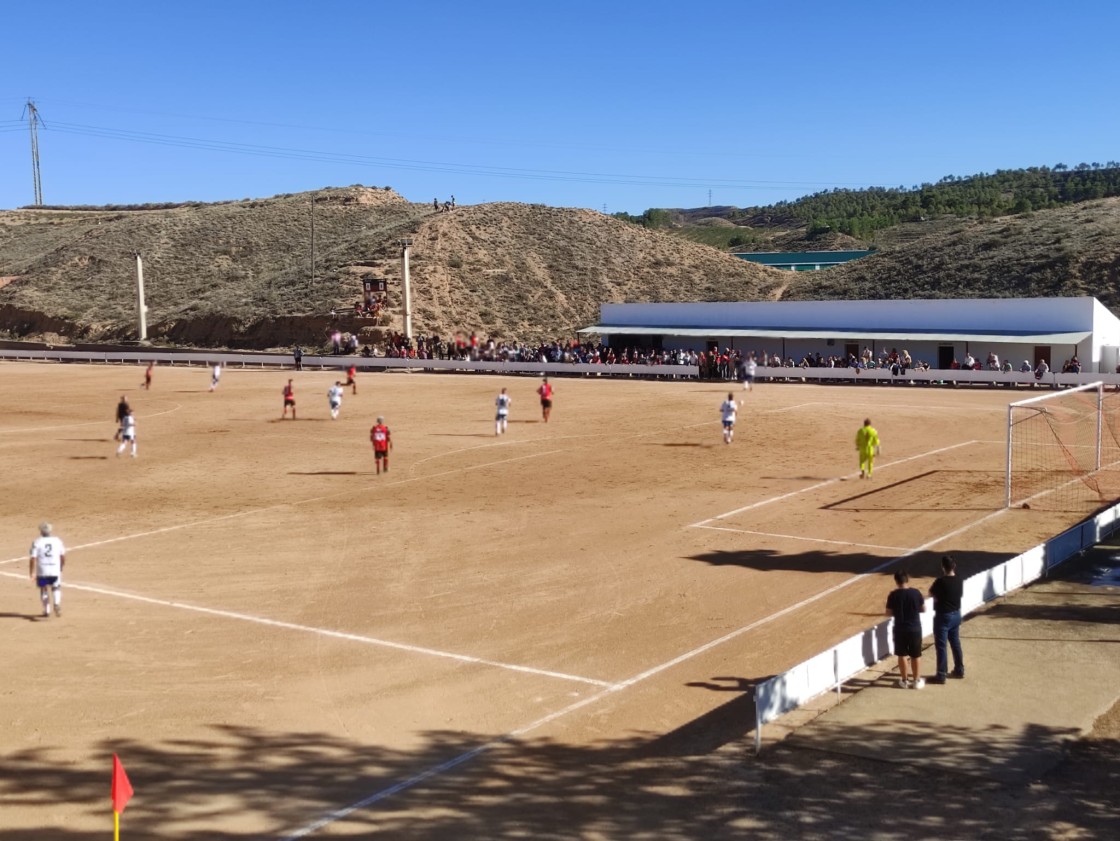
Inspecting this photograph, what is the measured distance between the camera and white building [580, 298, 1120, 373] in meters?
51.9

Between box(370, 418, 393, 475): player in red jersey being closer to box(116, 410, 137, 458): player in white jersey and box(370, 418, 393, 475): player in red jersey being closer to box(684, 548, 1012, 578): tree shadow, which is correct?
box(116, 410, 137, 458): player in white jersey

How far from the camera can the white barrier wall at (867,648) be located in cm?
1072

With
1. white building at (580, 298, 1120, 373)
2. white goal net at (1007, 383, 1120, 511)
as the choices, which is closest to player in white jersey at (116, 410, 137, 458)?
white goal net at (1007, 383, 1120, 511)

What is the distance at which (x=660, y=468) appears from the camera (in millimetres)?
28391

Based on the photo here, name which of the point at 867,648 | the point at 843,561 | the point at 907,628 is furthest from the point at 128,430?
the point at 907,628

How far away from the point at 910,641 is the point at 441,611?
6.70 metres

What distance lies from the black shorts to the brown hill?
72637 millimetres

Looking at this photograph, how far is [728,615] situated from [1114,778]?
6.37m

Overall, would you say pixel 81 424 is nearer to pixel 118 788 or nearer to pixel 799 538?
pixel 799 538

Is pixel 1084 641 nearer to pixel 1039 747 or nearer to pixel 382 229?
pixel 1039 747

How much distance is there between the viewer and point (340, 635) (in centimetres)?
1470

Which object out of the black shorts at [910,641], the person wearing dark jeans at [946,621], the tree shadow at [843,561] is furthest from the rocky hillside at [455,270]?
the black shorts at [910,641]

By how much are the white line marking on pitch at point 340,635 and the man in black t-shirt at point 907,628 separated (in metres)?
3.20

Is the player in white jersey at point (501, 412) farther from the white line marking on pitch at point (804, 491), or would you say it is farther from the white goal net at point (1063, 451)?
the white goal net at point (1063, 451)
